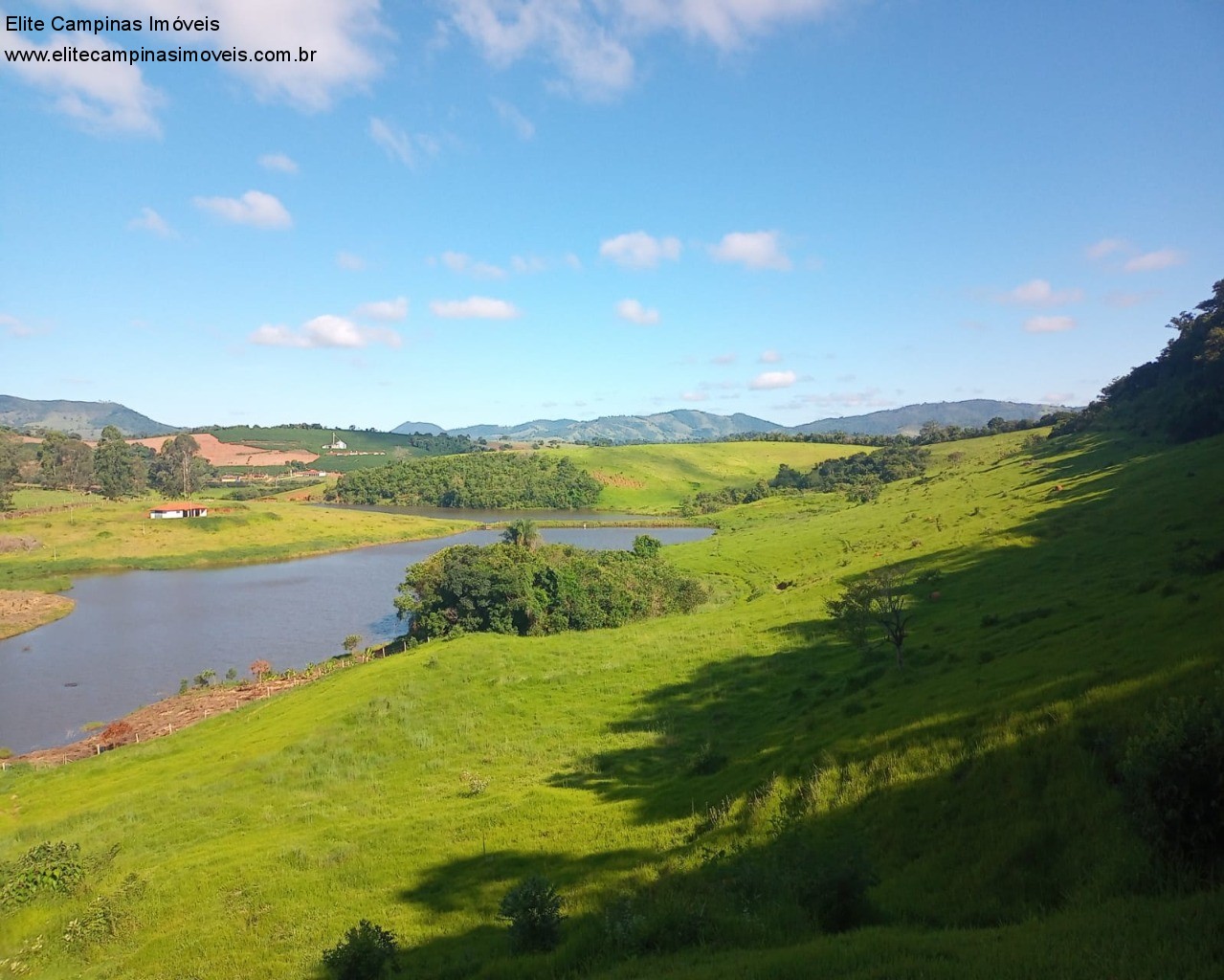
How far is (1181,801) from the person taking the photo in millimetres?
8891

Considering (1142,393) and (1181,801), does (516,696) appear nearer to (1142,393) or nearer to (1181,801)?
(1181,801)

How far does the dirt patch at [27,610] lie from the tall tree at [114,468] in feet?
288

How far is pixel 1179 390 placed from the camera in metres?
75.1

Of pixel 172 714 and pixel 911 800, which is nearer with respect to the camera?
pixel 911 800

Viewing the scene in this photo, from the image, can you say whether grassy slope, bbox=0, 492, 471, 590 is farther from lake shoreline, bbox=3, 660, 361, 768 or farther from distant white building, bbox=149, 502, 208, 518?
lake shoreline, bbox=3, 660, 361, 768

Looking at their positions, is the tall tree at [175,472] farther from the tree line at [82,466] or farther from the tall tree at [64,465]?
the tall tree at [64,465]

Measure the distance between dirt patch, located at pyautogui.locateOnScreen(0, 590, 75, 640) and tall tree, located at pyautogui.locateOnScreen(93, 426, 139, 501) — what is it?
3450 inches

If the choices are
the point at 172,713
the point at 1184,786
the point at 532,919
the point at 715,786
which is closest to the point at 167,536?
the point at 172,713

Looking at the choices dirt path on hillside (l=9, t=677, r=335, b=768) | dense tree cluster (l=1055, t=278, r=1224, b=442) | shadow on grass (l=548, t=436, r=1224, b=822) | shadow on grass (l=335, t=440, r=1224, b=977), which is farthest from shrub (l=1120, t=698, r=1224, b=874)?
dense tree cluster (l=1055, t=278, r=1224, b=442)

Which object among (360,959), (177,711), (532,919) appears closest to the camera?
(360,959)

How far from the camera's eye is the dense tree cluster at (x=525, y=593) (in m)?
58.1

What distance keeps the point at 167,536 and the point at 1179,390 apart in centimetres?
14343

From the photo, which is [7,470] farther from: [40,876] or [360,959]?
[360,959]

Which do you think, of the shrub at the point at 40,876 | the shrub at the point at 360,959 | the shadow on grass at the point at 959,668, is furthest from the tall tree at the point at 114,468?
the shrub at the point at 360,959
